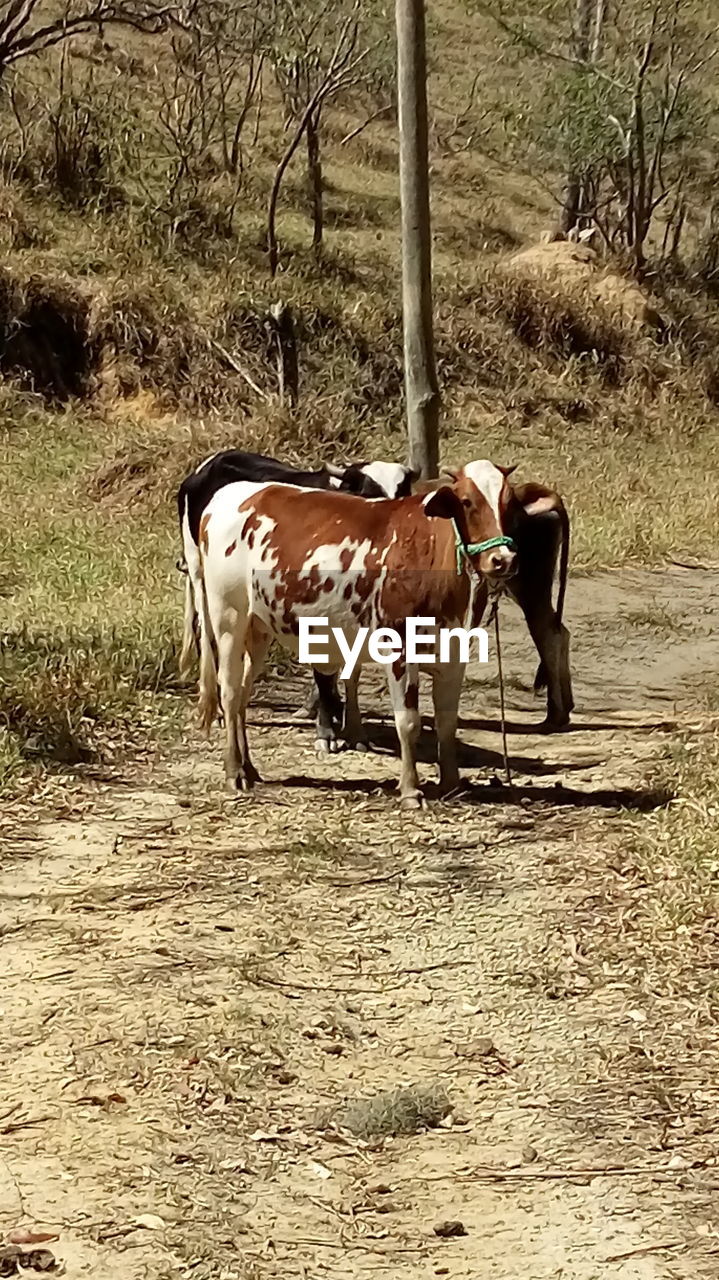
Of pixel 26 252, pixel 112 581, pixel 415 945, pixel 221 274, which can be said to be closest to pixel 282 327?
pixel 221 274

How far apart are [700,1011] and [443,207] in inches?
789

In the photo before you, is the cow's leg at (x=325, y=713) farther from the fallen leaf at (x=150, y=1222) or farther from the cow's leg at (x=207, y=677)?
the fallen leaf at (x=150, y=1222)

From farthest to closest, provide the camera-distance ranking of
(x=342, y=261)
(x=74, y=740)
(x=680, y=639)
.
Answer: (x=342, y=261) < (x=680, y=639) < (x=74, y=740)

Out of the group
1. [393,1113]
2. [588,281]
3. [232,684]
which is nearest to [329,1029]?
[393,1113]

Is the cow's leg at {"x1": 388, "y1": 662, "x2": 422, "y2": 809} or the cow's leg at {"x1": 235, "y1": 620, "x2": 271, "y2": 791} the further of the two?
the cow's leg at {"x1": 235, "y1": 620, "x2": 271, "y2": 791}

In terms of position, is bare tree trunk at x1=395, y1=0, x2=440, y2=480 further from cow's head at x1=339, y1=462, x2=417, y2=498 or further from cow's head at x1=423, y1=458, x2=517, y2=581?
cow's head at x1=423, y1=458, x2=517, y2=581

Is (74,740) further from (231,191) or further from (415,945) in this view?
(231,191)

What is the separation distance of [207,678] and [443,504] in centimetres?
142

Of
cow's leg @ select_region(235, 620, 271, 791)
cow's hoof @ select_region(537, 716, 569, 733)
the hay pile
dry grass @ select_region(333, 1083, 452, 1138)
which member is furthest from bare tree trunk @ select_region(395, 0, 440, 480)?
Answer: the hay pile

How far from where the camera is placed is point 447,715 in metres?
6.85

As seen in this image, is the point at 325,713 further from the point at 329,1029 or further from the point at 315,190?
the point at 315,190

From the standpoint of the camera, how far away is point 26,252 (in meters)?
16.7

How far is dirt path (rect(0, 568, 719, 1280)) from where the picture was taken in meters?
3.86

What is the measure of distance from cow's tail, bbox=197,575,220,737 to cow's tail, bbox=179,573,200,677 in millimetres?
984
